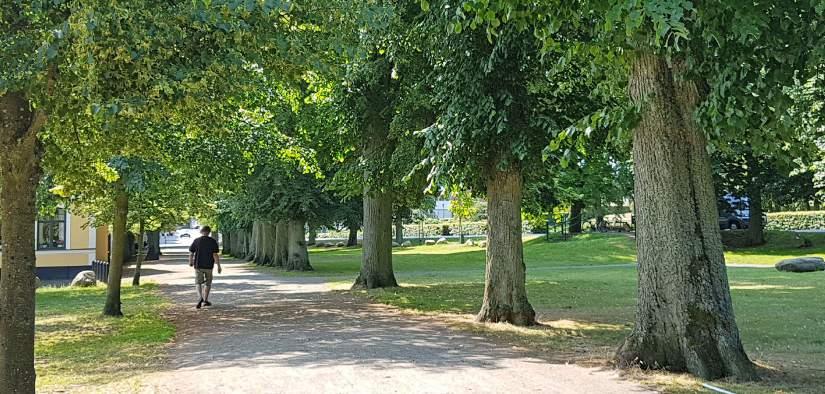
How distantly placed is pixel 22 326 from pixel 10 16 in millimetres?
2671

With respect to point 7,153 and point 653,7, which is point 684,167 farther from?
point 7,153

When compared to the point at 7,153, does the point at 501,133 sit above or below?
above

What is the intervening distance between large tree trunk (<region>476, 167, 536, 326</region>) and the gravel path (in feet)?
3.54

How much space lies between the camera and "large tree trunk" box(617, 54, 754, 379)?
290 inches

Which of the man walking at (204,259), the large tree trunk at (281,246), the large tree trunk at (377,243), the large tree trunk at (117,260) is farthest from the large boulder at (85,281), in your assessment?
the large tree trunk at (117,260)

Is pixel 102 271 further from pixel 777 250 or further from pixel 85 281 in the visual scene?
pixel 777 250

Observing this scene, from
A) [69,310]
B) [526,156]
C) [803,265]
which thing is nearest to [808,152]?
[526,156]

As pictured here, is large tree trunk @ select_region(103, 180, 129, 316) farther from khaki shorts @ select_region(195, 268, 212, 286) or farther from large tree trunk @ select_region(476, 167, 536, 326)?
large tree trunk @ select_region(476, 167, 536, 326)

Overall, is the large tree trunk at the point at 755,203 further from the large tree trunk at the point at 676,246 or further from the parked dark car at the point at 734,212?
the large tree trunk at the point at 676,246

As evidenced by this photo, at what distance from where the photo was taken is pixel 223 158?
14.4m

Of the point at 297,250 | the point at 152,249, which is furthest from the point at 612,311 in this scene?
the point at 152,249

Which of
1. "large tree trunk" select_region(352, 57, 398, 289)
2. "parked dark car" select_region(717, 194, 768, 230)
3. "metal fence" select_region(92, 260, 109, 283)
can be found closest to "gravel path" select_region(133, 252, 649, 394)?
"large tree trunk" select_region(352, 57, 398, 289)

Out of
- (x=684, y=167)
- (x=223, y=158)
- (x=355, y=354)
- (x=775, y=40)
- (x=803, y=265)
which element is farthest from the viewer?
(x=803, y=265)

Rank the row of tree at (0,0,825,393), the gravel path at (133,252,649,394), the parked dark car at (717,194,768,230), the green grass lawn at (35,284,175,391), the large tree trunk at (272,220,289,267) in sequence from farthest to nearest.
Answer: the parked dark car at (717,194,768,230), the large tree trunk at (272,220,289,267), the green grass lawn at (35,284,175,391), the gravel path at (133,252,649,394), the row of tree at (0,0,825,393)
